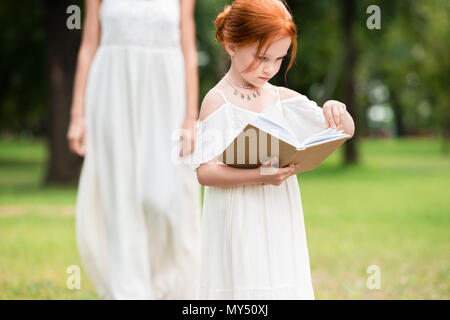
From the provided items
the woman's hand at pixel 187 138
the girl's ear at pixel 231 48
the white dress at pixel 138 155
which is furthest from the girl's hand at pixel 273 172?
the white dress at pixel 138 155

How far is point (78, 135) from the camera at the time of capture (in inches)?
176

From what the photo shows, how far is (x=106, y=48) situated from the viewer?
173 inches

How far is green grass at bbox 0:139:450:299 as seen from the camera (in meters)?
5.43

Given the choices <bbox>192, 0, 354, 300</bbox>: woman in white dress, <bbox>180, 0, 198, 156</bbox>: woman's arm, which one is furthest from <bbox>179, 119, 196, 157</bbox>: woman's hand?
<bbox>192, 0, 354, 300</bbox>: woman in white dress

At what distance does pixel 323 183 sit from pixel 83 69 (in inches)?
506

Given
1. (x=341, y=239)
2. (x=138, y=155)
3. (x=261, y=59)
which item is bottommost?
(x=341, y=239)

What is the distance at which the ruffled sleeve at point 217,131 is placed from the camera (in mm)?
2699

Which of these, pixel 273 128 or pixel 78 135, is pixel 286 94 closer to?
pixel 273 128

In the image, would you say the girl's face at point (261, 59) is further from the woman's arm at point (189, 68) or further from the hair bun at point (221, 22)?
the woman's arm at point (189, 68)

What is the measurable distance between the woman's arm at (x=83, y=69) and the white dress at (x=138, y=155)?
0.21 feet

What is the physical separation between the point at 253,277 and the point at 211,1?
1736cm

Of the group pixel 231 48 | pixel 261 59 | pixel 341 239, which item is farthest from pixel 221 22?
pixel 341 239

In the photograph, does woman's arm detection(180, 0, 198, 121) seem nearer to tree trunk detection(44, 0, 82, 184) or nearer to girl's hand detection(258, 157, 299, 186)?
girl's hand detection(258, 157, 299, 186)

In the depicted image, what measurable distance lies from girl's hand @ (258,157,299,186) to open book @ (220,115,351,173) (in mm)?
21
